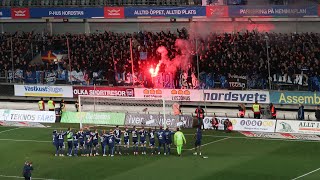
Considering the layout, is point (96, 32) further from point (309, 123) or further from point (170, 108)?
point (309, 123)

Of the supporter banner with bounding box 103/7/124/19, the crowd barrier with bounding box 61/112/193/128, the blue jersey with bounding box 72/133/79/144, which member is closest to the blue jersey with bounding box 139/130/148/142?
the blue jersey with bounding box 72/133/79/144

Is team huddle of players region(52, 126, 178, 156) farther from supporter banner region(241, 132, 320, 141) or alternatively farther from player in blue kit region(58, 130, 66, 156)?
supporter banner region(241, 132, 320, 141)

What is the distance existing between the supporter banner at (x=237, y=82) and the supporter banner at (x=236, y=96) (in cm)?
35

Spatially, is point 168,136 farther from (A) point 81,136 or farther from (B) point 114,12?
(B) point 114,12

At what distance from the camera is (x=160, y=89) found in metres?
56.9

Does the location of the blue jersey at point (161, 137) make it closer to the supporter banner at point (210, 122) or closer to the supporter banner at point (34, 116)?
the supporter banner at point (210, 122)

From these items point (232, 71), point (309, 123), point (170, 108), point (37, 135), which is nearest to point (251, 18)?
point (232, 71)

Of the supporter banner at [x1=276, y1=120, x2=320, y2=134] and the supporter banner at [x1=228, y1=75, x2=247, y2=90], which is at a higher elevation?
the supporter banner at [x1=228, y1=75, x2=247, y2=90]

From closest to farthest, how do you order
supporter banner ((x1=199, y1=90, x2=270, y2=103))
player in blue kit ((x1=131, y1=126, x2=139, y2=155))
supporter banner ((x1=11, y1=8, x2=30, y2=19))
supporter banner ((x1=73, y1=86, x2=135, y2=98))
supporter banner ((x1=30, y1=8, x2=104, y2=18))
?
player in blue kit ((x1=131, y1=126, x2=139, y2=155)) < supporter banner ((x1=199, y1=90, x2=270, y2=103)) < supporter banner ((x1=73, y1=86, x2=135, y2=98)) < supporter banner ((x1=30, y1=8, x2=104, y2=18)) < supporter banner ((x1=11, y1=8, x2=30, y2=19))

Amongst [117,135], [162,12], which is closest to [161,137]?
[117,135]

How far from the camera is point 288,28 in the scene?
58.5 m

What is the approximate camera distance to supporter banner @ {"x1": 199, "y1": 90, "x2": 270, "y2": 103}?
5409 cm

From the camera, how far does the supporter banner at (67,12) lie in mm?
64188

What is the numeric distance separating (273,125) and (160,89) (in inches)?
411
